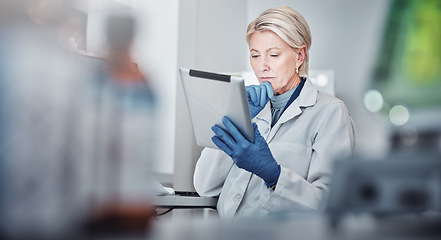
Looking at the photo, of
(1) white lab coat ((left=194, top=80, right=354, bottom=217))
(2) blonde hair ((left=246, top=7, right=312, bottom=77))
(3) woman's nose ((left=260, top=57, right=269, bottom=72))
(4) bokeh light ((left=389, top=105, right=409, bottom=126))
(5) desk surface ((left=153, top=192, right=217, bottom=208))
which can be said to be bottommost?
(5) desk surface ((left=153, top=192, right=217, bottom=208))

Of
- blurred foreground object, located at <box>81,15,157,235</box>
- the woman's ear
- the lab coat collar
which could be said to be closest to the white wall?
the woman's ear

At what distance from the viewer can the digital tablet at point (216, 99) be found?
1.49 meters

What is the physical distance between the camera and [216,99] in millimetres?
1562

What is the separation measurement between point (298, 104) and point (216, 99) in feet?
1.48

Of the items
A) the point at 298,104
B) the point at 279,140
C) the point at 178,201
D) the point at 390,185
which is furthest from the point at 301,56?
the point at 390,185

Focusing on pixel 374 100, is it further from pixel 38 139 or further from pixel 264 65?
pixel 264 65

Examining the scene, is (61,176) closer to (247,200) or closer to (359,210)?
(359,210)

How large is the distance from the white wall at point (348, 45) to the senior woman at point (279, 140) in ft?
5.16

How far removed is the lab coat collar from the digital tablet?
33 cm

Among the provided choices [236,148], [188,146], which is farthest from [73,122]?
[188,146]

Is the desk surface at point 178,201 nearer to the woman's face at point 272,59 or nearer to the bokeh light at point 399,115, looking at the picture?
the woman's face at point 272,59

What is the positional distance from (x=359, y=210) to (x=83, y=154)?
305mm

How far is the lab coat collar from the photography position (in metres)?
1.84

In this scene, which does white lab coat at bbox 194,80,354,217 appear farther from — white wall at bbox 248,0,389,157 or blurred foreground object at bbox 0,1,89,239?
white wall at bbox 248,0,389,157
